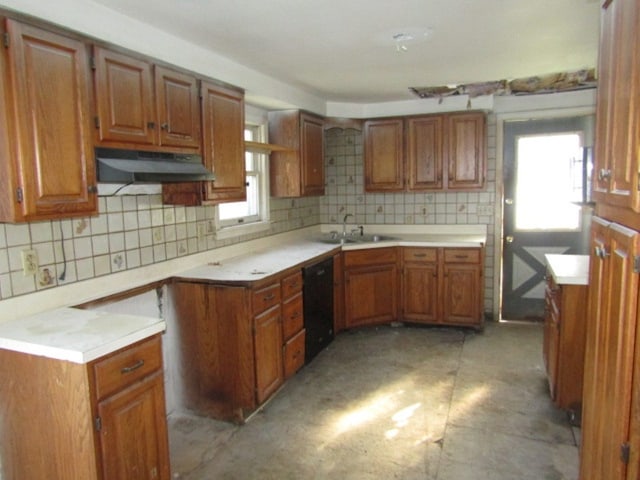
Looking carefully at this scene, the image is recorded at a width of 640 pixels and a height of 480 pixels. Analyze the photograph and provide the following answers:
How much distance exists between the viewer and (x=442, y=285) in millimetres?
4418

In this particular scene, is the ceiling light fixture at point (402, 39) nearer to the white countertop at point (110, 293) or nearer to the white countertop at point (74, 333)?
the white countertop at point (110, 293)

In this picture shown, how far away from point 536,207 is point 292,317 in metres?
2.78

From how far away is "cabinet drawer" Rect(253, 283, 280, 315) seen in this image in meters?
2.81

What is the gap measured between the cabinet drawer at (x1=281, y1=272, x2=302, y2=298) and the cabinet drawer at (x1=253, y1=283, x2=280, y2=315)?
91 mm

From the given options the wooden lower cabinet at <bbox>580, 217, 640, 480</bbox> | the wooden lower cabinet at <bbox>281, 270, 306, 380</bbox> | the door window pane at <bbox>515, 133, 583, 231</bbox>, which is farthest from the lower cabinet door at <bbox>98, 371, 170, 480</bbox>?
the door window pane at <bbox>515, 133, 583, 231</bbox>

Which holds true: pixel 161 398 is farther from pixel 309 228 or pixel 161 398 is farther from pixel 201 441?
pixel 309 228

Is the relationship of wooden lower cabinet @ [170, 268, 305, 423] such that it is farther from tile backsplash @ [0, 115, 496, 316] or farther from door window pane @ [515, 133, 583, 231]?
door window pane @ [515, 133, 583, 231]

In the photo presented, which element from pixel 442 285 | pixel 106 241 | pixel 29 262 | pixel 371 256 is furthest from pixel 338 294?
pixel 29 262

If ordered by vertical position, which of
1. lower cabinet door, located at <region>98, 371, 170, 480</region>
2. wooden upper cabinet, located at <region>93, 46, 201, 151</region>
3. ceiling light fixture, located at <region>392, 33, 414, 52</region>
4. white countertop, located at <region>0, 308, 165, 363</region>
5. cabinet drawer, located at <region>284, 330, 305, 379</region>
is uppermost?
ceiling light fixture, located at <region>392, 33, 414, 52</region>

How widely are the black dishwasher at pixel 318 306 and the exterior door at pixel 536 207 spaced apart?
196cm

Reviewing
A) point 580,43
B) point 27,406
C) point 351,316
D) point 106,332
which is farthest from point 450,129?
point 27,406

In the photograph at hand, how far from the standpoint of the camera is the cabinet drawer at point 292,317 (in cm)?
319

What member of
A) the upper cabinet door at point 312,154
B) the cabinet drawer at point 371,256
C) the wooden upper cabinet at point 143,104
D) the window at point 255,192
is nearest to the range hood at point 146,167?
the wooden upper cabinet at point 143,104

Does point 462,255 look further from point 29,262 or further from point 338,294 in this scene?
point 29,262
